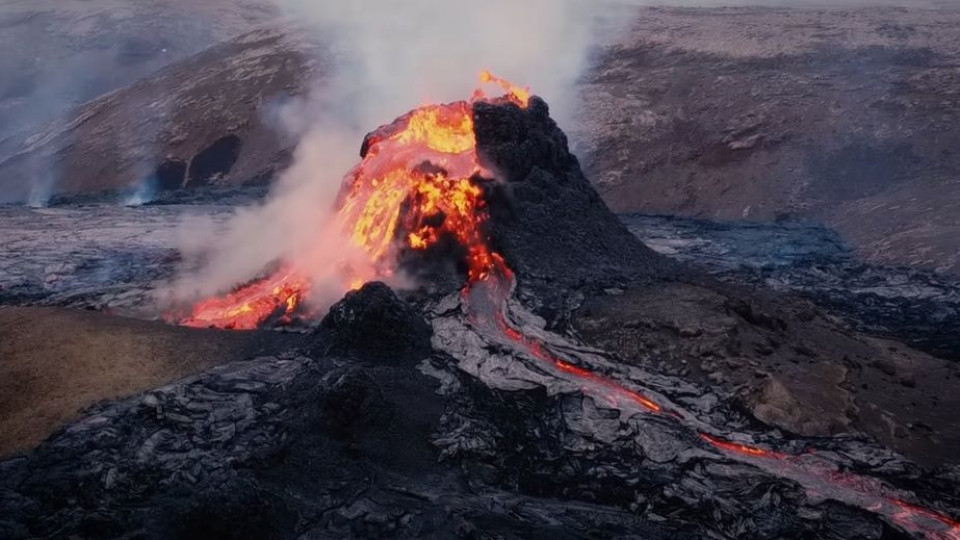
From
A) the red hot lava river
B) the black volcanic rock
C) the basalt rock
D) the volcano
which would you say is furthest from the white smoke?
the black volcanic rock

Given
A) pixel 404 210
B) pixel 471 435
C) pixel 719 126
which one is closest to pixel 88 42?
pixel 719 126

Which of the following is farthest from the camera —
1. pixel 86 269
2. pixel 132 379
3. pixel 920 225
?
pixel 920 225

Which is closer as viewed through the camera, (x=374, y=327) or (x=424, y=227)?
(x=374, y=327)

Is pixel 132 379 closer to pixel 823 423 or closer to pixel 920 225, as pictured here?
pixel 823 423

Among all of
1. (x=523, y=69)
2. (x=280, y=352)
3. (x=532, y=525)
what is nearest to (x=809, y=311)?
(x=532, y=525)

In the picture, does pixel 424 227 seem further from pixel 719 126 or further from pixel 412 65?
pixel 412 65

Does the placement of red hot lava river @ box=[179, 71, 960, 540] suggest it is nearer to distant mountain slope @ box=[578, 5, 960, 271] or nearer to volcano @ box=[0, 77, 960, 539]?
volcano @ box=[0, 77, 960, 539]

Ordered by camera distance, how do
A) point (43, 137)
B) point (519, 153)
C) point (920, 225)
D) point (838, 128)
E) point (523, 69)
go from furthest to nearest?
point (43, 137) < point (523, 69) < point (838, 128) < point (920, 225) < point (519, 153)
